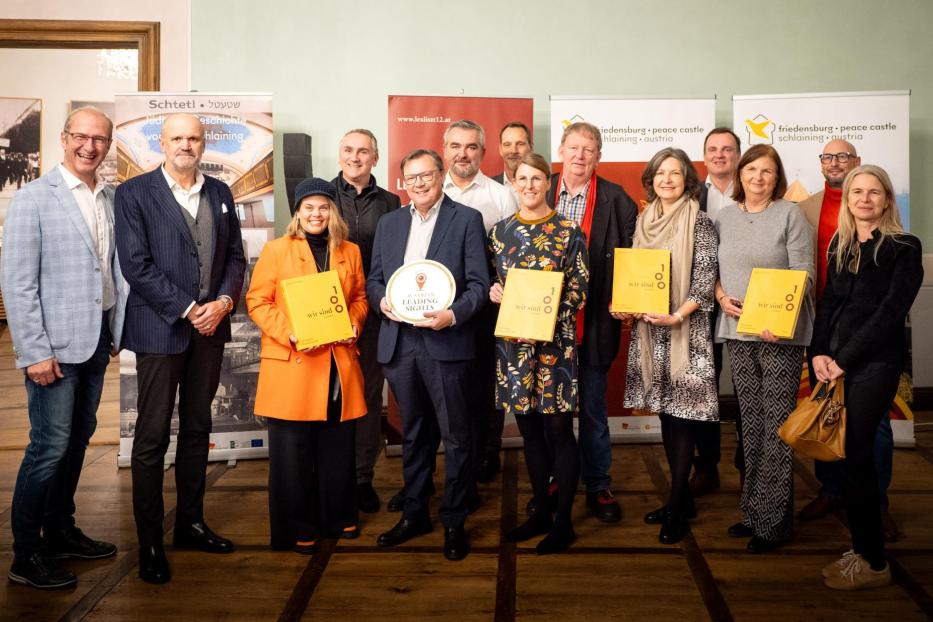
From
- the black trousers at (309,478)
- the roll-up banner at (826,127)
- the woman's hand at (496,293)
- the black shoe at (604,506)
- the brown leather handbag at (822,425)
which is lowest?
the black shoe at (604,506)

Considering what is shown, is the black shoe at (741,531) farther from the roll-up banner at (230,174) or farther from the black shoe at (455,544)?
the roll-up banner at (230,174)

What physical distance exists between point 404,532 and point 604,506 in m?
0.90

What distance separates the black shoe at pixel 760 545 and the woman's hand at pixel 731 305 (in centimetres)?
88

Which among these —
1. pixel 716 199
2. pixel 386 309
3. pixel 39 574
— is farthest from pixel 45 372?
pixel 716 199

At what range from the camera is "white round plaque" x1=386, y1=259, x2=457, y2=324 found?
9.08ft

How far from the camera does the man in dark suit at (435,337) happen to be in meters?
2.84

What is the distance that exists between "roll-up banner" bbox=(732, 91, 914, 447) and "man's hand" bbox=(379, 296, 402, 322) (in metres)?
2.83

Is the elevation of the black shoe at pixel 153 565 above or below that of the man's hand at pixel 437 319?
below

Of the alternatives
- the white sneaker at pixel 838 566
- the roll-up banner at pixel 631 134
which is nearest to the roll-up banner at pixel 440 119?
the roll-up banner at pixel 631 134

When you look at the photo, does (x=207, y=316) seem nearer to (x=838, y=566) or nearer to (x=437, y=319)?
(x=437, y=319)

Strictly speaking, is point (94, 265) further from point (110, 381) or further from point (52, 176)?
point (110, 381)

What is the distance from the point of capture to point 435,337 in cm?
282

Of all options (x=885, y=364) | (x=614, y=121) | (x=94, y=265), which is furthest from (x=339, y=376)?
(x=614, y=121)

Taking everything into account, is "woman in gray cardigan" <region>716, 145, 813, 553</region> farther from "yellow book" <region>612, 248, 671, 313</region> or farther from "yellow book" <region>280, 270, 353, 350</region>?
"yellow book" <region>280, 270, 353, 350</region>
